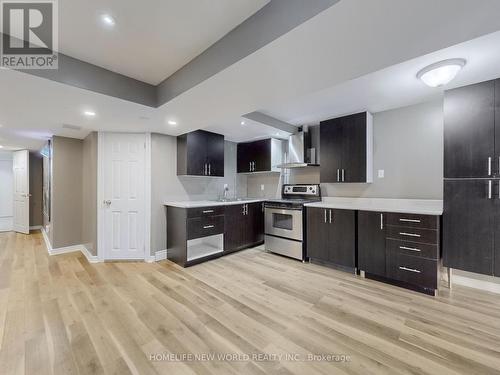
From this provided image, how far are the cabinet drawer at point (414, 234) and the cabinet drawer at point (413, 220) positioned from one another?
46 mm

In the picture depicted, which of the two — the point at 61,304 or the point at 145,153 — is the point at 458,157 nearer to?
the point at 145,153

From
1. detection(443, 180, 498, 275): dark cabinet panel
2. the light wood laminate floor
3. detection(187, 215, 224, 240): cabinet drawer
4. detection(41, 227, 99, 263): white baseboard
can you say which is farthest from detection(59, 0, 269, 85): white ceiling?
detection(41, 227, 99, 263): white baseboard

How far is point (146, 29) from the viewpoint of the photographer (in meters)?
1.59

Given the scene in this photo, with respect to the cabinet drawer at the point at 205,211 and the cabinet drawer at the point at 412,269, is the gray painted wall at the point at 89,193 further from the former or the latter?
the cabinet drawer at the point at 412,269

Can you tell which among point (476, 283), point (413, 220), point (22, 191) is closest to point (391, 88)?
point (413, 220)

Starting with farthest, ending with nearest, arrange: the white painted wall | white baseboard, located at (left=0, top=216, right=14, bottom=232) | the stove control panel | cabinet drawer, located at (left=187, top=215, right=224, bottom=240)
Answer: the white painted wall → white baseboard, located at (left=0, top=216, right=14, bottom=232) → the stove control panel → cabinet drawer, located at (left=187, top=215, right=224, bottom=240)

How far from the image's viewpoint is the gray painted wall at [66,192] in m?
4.06

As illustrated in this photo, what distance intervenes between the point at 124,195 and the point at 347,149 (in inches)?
146

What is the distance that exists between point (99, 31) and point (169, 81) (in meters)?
0.75

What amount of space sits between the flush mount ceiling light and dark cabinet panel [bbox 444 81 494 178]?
0.64 meters

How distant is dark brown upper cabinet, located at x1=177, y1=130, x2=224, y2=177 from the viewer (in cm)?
386

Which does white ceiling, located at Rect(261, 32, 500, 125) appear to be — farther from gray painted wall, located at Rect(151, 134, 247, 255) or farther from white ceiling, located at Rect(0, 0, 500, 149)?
gray painted wall, located at Rect(151, 134, 247, 255)

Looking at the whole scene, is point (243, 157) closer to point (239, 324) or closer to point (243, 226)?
point (243, 226)

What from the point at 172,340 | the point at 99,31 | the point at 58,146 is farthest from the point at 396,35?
the point at 58,146
